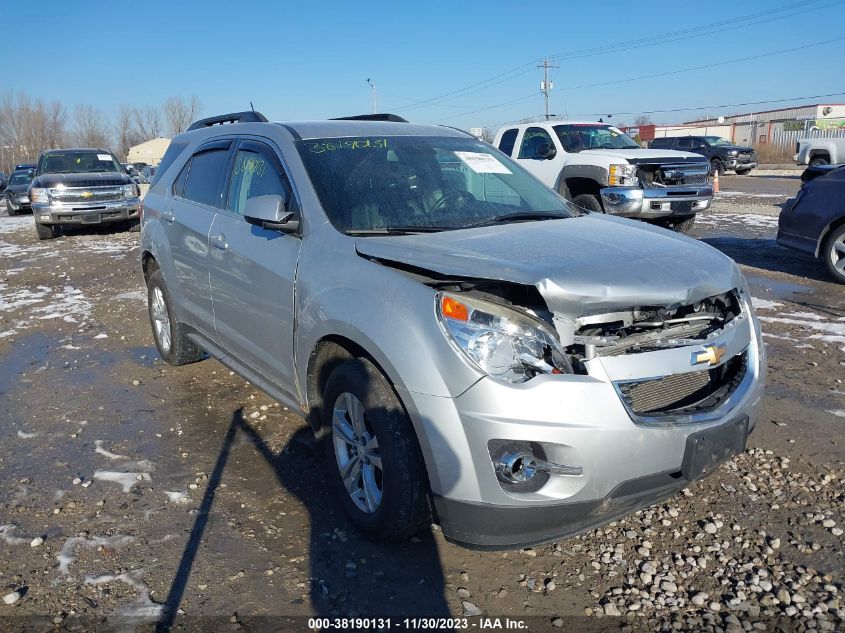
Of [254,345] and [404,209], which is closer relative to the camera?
[404,209]

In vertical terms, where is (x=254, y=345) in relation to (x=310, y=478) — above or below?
above

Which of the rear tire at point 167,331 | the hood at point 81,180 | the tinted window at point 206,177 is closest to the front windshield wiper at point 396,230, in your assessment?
the tinted window at point 206,177

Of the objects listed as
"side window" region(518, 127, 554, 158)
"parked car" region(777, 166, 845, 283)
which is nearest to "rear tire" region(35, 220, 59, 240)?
"side window" region(518, 127, 554, 158)

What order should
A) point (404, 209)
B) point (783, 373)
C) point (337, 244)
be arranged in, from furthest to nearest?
point (783, 373), point (404, 209), point (337, 244)

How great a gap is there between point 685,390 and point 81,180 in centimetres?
1482

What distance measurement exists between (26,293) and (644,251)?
8561mm

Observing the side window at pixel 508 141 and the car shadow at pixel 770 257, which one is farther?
the side window at pixel 508 141

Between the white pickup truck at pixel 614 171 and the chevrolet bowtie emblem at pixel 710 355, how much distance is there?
7.79 metres

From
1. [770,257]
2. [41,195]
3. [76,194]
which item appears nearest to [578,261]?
[770,257]

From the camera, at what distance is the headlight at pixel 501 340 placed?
8.64ft

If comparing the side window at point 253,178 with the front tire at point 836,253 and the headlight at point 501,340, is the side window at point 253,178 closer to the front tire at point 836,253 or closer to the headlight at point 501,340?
the headlight at point 501,340

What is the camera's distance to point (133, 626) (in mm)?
2674

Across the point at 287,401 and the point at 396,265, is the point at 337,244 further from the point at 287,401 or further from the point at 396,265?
the point at 287,401

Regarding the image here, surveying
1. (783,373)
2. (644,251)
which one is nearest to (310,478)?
(644,251)
